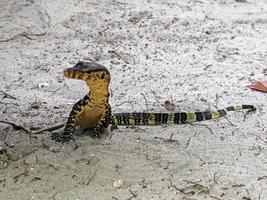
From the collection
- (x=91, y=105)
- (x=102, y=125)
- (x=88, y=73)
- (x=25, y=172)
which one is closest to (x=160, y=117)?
(x=102, y=125)

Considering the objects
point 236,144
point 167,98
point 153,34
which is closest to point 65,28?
point 153,34

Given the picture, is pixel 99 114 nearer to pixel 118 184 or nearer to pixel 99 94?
pixel 99 94

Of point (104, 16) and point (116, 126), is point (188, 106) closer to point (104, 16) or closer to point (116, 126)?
point (116, 126)

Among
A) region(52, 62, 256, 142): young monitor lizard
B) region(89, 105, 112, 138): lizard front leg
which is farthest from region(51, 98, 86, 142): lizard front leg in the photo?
region(89, 105, 112, 138): lizard front leg

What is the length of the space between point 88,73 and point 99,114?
43 centimetres

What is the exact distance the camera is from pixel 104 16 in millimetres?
6465

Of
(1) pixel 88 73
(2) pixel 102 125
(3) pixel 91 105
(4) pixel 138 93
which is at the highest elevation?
(1) pixel 88 73

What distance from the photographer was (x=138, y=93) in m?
4.89

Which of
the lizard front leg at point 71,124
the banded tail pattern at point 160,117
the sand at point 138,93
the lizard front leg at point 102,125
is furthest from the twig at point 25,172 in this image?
the banded tail pattern at point 160,117

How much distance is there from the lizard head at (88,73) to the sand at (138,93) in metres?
0.50

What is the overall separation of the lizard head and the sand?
50 centimetres

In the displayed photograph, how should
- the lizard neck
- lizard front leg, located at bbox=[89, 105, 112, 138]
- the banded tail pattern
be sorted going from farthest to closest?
the banded tail pattern → lizard front leg, located at bbox=[89, 105, 112, 138] → the lizard neck

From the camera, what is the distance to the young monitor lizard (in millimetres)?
3688

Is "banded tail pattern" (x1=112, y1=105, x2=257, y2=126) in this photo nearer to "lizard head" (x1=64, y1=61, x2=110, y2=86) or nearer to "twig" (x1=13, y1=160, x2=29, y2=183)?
"lizard head" (x1=64, y1=61, x2=110, y2=86)
